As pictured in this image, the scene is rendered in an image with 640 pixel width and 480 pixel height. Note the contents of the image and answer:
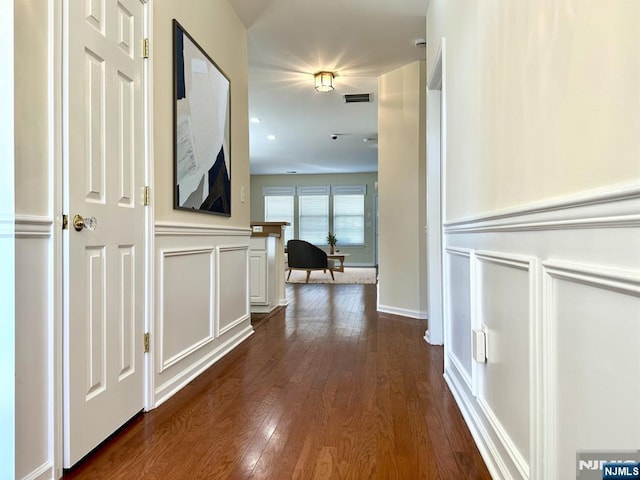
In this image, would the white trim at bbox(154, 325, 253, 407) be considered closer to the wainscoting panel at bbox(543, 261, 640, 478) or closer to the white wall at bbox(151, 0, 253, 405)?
the white wall at bbox(151, 0, 253, 405)

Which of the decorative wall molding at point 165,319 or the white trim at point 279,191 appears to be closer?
the decorative wall molding at point 165,319

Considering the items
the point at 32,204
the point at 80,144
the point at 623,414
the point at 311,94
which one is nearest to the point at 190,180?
the point at 80,144

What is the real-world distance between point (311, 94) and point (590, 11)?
4.47m

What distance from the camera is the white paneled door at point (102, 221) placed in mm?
1366

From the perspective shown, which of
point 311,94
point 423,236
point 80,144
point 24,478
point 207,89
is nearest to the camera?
point 24,478

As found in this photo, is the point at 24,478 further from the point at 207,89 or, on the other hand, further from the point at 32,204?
the point at 207,89

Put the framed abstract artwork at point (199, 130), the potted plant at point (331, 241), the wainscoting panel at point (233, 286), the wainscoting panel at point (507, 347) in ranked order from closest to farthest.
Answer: the wainscoting panel at point (507, 347)
the framed abstract artwork at point (199, 130)
the wainscoting panel at point (233, 286)
the potted plant at point (331, 241)

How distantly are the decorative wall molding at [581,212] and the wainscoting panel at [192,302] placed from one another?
5.16 feet

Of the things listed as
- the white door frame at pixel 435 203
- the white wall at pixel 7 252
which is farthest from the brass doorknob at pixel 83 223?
the white door frame at pixel 435 203

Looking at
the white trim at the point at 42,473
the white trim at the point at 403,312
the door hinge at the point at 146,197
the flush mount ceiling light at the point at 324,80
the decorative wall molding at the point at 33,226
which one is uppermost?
→ the flush mount ceiling light at the point at 324,80

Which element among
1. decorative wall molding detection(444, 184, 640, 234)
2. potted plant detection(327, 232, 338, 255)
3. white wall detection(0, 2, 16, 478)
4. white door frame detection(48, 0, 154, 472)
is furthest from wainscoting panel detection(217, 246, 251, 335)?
potted plant detection(327, 232, 338, 255)

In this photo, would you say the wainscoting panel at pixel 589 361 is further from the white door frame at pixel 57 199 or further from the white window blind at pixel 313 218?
the white window blind at pixel 313 218

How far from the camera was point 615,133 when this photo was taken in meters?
0.71

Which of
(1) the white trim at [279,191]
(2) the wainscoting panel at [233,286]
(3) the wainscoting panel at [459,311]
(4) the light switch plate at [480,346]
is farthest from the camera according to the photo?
(1) the white trim at [279,191]
